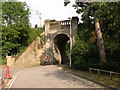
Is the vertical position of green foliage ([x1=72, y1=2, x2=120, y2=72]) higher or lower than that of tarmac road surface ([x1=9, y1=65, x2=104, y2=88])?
higher

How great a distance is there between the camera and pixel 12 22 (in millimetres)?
28469

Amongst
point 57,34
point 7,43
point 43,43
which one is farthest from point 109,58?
point 7,43

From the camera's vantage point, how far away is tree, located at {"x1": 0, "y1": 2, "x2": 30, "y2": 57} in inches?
1059


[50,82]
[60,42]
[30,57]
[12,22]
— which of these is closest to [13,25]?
[12,22]

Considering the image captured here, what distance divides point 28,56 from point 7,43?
15.7 ft

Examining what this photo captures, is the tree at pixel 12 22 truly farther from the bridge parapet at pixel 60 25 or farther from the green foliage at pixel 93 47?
the green foliage at pixel 93 47

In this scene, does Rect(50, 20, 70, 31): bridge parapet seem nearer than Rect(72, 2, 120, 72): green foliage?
No

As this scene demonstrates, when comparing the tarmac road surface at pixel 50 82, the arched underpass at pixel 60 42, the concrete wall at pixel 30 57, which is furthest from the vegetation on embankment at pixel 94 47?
the concrete wall at pixel 30 57

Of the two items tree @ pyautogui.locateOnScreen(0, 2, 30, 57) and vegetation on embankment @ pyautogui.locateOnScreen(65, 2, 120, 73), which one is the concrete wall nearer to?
tree @ pyautogui.locateOnScreen(0, 2, 30, 57)

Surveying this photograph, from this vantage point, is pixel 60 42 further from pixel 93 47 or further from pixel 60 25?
pixel 93 47

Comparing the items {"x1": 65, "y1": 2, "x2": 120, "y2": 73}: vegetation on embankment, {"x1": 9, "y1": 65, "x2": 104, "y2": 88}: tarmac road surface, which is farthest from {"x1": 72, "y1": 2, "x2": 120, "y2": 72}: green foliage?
{"x1": 9, "y1": 65, "x2": 104, "y2": 88}: tarmac road surface

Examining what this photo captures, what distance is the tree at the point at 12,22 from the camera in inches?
1059

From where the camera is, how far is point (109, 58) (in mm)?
14789

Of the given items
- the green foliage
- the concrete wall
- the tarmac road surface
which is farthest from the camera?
the concrete wall
